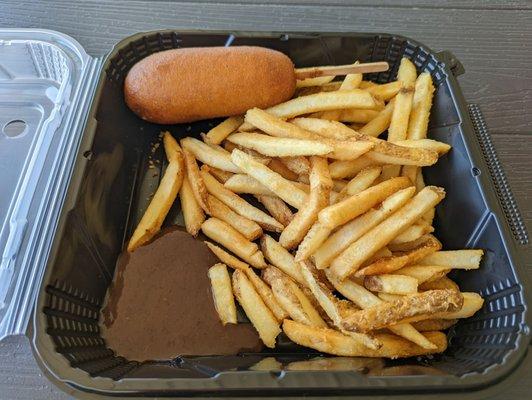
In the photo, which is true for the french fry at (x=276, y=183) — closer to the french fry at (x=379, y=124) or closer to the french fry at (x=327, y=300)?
the french fry at (x=327, y=300)

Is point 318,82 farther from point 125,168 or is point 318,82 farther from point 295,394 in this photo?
point 295,394

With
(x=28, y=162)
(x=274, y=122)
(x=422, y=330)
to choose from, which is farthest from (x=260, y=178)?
(x=28, y=162)

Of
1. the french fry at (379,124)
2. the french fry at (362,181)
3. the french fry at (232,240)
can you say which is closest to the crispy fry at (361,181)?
the french fry at (362,181)

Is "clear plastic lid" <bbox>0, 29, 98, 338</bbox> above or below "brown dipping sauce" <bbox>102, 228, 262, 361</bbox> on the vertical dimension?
above

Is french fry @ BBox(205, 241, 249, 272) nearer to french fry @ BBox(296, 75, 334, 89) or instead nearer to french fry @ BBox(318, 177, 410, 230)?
french fry @ BBox(318, 177, 410, 230)

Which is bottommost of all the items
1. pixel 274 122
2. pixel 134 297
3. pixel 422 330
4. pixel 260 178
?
pixel 134 297

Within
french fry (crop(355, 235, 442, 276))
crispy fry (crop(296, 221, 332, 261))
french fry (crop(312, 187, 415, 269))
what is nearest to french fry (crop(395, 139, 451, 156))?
french fry (crop(312, 187, 415, 269))
